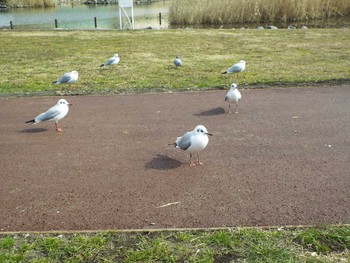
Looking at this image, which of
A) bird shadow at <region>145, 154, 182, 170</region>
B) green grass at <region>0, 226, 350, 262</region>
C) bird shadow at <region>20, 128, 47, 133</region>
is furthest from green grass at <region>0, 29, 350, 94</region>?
green grass at <region>0, 226, 350, 262</region>

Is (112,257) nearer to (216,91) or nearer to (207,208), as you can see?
(207,208)

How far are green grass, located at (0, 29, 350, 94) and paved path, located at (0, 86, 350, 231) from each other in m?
1.85

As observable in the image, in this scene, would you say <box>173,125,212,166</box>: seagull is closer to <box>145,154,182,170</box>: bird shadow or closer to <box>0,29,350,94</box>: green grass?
<box>145,154,182,170</box>: bird shadow

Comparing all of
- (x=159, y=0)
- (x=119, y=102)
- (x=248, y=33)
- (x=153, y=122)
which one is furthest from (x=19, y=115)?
(x=159, y=0)

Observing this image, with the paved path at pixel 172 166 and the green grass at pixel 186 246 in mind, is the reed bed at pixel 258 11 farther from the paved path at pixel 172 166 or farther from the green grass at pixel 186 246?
the green grass at pixel 186 246

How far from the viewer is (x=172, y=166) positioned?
557 cm

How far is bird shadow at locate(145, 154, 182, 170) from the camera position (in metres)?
5.54

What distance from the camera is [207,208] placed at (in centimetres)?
445

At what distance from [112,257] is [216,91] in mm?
6410

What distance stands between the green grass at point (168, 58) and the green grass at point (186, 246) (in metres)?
6.12

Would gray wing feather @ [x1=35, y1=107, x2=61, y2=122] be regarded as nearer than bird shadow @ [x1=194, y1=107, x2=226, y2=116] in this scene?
Yes

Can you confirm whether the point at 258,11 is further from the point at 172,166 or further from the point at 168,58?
the point at 172,166

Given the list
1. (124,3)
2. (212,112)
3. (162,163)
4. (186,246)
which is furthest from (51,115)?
(124,3)

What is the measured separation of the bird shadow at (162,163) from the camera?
5.54 m
